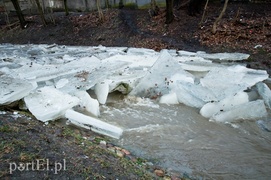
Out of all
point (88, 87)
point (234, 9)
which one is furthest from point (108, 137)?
point (234, 9)

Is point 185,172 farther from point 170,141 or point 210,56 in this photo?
point 210,56

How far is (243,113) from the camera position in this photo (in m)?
4.11

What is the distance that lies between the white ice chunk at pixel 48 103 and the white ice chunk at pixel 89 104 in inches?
7.4

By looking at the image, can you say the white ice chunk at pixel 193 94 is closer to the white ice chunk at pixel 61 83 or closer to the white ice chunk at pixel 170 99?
the white ice chunk at pixel 170 99

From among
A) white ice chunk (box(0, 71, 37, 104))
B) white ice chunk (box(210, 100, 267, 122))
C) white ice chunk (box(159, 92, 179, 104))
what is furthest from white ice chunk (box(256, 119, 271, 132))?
white ice chunk (box(0, 71, 37, 104))

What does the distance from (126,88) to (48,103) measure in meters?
1.73

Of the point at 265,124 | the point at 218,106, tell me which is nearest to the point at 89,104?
the point at 218,106

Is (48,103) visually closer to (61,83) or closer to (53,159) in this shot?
(61,83)

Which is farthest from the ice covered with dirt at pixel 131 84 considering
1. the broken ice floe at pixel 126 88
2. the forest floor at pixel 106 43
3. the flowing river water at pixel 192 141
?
the forest floor at pixel 106 43

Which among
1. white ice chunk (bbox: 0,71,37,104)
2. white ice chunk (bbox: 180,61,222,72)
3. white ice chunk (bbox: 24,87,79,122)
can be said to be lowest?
white ice chunk (bbox: 180,61,222,72)

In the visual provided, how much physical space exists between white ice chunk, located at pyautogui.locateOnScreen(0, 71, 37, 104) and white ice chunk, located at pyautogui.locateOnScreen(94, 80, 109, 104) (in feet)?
4.09

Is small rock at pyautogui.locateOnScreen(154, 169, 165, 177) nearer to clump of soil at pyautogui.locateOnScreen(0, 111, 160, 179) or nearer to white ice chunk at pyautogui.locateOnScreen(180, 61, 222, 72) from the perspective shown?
clump of soil at pyautogui.locateOnScreen(0, 111, 160, 179)

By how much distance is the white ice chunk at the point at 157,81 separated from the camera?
5004 mm

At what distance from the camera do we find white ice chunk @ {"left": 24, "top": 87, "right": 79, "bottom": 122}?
12.2 feet
